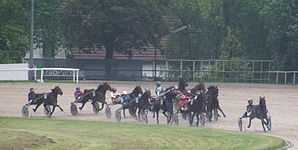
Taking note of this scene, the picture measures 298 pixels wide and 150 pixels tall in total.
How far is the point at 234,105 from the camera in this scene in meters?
44.7

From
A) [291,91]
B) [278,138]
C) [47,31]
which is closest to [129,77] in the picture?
[47,31]

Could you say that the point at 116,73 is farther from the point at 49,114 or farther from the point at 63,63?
the point at 49,114

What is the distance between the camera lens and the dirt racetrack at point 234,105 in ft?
113

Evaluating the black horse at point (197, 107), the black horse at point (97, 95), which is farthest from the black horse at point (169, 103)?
the black horse at point (97, 95)

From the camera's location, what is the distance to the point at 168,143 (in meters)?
25.9

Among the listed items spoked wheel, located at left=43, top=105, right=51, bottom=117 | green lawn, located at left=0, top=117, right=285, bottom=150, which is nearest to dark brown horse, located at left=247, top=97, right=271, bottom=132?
green lawn, located at left=0, top=117, right=285, bottom=150

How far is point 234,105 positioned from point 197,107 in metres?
10.9

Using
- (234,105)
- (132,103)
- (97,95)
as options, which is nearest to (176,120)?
(132,103)

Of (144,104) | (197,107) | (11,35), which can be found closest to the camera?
(197,107)

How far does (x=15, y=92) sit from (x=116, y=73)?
74.0 ft

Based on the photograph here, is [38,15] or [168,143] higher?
[38,15]

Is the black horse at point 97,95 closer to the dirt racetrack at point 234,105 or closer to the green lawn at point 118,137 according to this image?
the dirt racetrack at point 234,105

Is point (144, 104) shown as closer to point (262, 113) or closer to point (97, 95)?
point (97, 95)

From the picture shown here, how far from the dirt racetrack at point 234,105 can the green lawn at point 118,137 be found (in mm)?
2214
